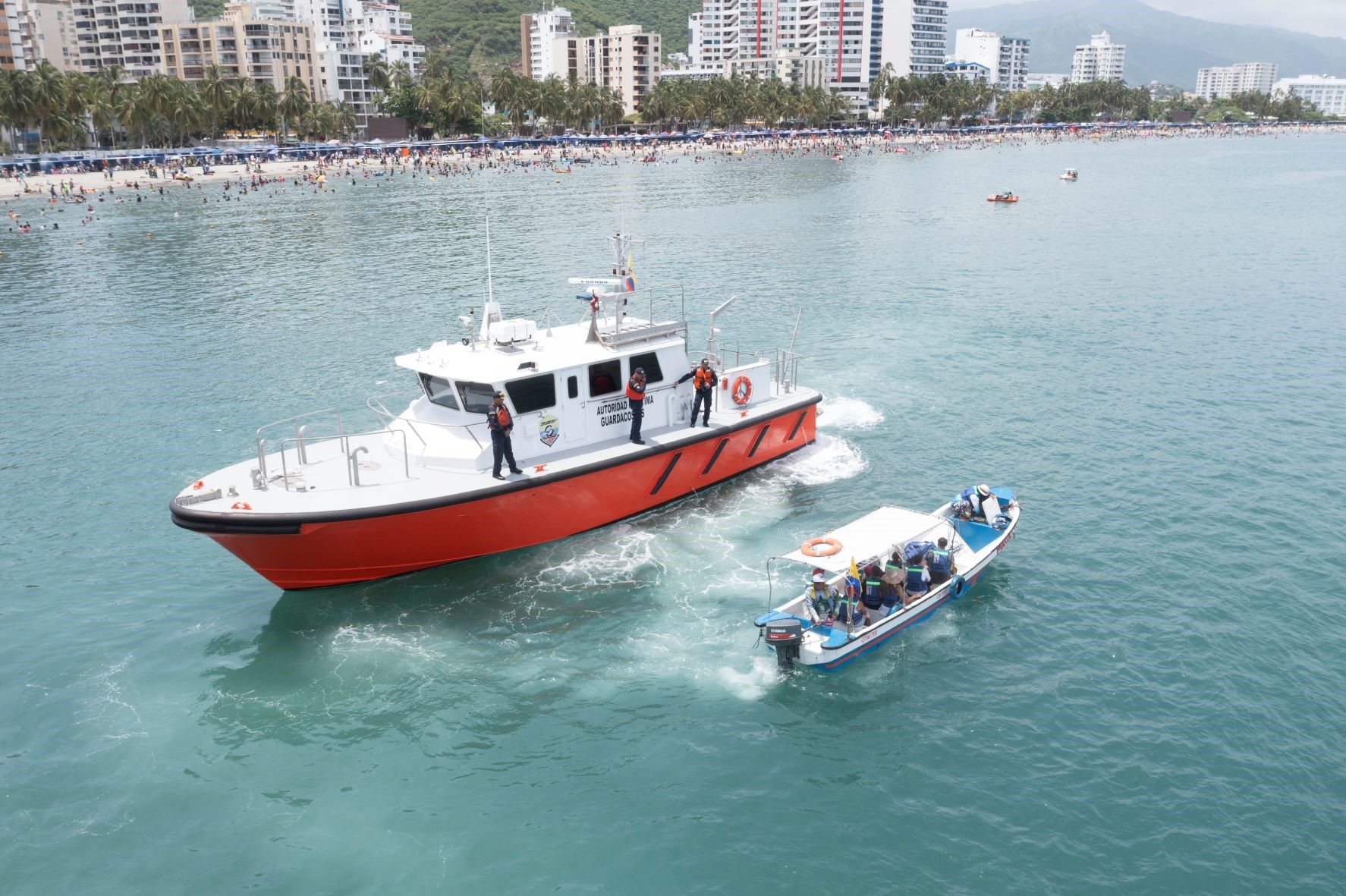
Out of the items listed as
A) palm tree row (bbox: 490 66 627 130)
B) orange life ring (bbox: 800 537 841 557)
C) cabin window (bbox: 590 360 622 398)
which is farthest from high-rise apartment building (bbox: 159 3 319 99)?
orange life ring (bbox: 800 537 841 557)

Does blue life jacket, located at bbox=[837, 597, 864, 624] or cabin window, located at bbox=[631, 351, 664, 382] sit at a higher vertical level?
cabin window, located at bbox=[631, 351, 664, 382]

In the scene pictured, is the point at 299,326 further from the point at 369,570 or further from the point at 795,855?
the point at 795,855

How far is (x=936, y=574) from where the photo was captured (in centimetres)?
1752

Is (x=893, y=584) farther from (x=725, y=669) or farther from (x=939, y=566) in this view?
(x=725, y=669)

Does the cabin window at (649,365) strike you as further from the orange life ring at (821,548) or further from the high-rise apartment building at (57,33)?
the high-rise apartment building at (57,33)

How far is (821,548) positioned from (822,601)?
3.52ft

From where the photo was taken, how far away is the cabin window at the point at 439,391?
19.5 metres

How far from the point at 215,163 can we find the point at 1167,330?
390 feet

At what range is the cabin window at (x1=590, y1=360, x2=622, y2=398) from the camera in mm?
20375

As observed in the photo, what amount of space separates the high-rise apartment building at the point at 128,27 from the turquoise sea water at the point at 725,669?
554 ft

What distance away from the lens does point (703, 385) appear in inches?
842

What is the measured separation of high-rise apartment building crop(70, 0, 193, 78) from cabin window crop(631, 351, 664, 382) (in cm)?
18625

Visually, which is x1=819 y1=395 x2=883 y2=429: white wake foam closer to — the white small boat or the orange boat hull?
the orange boat hull

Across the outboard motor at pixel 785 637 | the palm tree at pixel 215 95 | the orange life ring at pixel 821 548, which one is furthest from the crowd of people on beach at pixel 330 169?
the outboard motor at pixel 785 637
